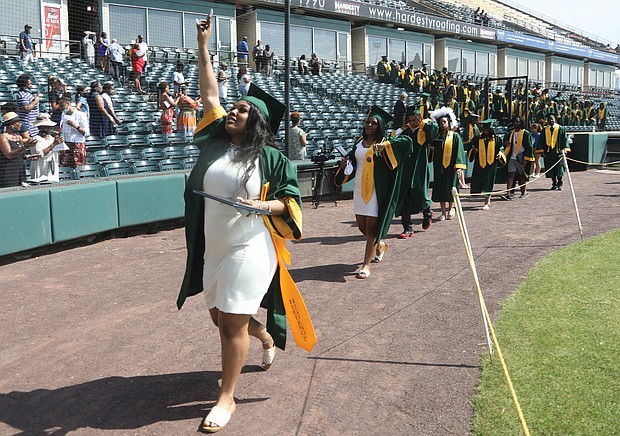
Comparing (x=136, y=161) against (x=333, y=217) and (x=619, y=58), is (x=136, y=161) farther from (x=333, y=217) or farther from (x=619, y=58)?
(x=619, y=58)

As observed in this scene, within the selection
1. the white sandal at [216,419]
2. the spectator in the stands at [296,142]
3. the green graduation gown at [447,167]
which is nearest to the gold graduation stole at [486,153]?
the green graduation gown at [447,167]

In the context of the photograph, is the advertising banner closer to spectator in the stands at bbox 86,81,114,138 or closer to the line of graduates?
the line of graduates

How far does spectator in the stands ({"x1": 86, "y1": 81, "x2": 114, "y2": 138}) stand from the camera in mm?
12281

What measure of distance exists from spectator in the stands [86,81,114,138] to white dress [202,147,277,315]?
9.49 meters

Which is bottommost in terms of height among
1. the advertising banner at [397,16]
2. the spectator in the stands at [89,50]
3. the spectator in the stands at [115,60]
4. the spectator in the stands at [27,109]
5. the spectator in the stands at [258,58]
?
the spectator in the stands at [27,109]

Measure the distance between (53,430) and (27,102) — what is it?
7856mm

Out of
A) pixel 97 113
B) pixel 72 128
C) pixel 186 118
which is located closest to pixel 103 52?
pixel 186 118

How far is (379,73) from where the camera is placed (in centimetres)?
3094

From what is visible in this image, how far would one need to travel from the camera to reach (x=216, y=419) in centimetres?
364

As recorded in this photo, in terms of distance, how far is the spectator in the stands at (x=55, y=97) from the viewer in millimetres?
10938

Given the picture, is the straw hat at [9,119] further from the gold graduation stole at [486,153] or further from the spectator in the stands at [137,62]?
the gold graduation stole at [486,153]

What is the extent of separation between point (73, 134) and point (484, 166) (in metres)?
8.55

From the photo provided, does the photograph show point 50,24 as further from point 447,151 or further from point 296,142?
point 447,151

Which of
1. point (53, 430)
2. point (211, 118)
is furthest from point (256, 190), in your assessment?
point (53, 430)
